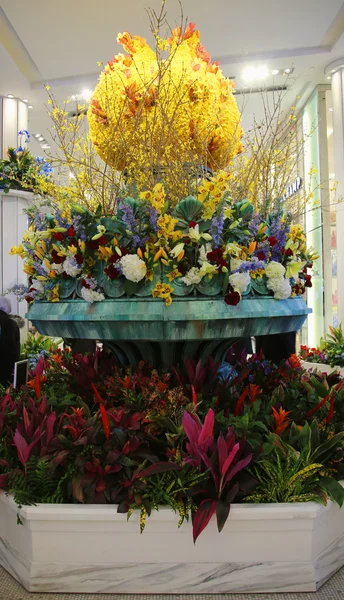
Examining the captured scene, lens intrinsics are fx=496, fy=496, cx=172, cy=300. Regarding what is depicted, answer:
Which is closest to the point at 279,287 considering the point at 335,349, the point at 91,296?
the point at 91,296

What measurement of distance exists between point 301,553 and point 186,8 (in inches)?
215

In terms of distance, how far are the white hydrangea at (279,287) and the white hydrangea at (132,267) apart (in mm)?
528

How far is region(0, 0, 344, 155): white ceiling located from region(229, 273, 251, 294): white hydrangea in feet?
13.0

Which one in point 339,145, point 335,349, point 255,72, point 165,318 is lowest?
point 335,349

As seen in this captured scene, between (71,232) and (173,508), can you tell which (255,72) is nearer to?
(71,232)

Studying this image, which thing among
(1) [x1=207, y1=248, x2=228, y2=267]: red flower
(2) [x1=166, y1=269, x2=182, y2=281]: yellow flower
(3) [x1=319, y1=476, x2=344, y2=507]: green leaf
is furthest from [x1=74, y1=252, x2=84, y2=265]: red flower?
(3) [x1=319, y1=476, x2=344, y2=507]: green leaf

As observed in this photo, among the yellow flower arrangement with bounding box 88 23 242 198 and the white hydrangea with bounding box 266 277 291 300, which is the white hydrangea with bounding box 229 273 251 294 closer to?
the white hydrangea with bounding box 266 277 291 300

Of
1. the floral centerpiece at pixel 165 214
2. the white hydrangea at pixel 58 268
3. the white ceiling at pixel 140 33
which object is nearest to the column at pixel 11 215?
the white ceiling at pixel 140 33

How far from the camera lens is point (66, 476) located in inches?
64.4

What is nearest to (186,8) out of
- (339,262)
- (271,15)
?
(271,15)

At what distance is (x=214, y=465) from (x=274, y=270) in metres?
0.80

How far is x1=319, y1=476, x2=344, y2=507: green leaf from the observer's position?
1.61 meters

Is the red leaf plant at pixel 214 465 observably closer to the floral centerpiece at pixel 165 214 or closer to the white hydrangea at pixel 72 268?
the floral centerpiece at pixel 165 214

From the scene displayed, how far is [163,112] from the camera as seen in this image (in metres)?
1.95
